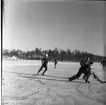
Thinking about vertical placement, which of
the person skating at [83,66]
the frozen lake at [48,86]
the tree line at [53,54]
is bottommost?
the frozen lake at [48,86]

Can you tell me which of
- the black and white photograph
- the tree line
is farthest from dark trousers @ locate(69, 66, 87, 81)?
the tree line

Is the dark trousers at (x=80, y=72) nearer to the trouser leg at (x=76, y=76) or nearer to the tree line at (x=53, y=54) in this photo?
the trouser leg at (x=76, y=76)

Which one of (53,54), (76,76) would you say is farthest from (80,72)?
(53,54)

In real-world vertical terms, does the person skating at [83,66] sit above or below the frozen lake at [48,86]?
above

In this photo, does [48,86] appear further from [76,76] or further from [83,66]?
[83,66]

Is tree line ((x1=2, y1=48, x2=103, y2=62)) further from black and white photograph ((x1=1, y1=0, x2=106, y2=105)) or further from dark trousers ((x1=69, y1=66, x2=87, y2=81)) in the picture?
dark trousers ((x1=69, y1=66, x2=87, y2=81))

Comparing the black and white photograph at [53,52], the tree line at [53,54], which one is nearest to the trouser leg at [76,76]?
the black and white photograph at [53,52]

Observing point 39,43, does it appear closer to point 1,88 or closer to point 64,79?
point 64,79

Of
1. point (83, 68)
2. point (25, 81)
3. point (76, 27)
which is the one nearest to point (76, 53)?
point (83, 68)
